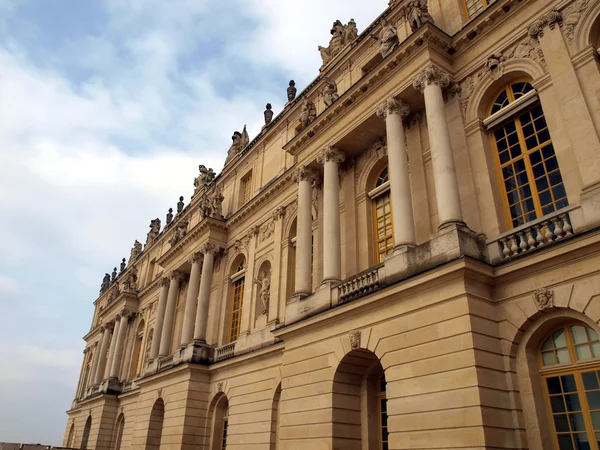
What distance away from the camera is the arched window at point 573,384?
9859mm

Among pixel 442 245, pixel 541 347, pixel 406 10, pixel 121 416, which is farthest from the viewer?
pixel 121 416

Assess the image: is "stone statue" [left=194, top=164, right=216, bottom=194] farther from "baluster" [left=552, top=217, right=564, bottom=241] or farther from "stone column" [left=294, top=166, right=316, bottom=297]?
"baluster" [left=552, top=217, right=564, bottom=241]

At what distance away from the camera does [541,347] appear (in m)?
11.1

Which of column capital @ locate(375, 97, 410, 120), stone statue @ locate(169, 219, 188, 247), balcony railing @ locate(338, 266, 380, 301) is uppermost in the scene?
stone statue @ locate(169, 219, 188, 247)

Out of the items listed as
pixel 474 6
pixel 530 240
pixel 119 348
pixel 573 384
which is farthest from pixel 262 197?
pixel 119 348

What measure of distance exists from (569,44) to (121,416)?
35052 millimetres

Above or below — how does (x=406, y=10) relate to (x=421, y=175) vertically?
above

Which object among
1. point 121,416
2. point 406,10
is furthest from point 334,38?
point 121,416

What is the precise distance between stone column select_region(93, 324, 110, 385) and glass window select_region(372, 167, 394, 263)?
108 feet

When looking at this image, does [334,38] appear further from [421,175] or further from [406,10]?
[421,175]

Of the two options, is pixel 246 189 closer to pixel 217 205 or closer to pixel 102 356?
pixel 217 205

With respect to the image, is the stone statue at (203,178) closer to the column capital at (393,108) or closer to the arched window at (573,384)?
the column capital at (393,108)

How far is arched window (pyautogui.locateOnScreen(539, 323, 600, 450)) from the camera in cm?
986

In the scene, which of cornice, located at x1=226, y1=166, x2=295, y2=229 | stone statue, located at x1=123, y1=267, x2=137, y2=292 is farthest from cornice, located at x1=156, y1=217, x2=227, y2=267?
stone statue, located at x1=123, y1=267, x2=137, y2=292
